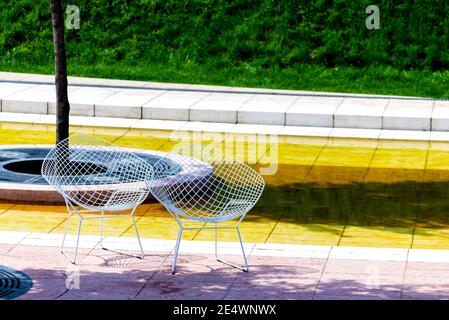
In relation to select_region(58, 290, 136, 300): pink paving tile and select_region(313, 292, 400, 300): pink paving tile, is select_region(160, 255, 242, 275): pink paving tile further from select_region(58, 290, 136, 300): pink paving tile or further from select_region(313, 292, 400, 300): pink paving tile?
select_region(313, 292, 400, 300): pink paving tile

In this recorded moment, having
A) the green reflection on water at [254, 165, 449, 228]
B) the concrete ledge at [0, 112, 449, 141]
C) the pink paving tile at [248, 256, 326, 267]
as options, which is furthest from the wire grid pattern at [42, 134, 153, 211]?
the concrete ledge at [0, 112, 449, 141]

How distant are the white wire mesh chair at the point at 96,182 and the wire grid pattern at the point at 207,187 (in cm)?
21

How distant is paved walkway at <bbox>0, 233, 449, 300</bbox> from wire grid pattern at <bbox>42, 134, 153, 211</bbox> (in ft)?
1.31

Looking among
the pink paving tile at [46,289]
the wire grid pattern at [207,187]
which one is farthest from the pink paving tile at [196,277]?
the pink paving tile at [46,289]

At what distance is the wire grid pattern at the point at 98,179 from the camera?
384 inches

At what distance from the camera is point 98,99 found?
16.7 meters

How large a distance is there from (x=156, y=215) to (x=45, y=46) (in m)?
10.2

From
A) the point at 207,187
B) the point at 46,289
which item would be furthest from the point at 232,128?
the point at 46,289

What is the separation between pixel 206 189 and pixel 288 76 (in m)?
7.76

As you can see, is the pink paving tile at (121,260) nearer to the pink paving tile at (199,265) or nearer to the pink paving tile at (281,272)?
the pink paving tile at (199,265)

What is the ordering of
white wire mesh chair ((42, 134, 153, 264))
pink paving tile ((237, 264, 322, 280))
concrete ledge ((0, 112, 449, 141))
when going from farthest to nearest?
concrete ledge ((0, 112, 449, 141))
white wire mesh chair ((42, 134, 153, 264))
pink paving tile ((237, 264, 322, 280))

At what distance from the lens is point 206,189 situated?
39.0ft

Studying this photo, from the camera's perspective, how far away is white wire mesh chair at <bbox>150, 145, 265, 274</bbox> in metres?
9.09

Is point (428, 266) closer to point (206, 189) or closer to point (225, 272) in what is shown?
point (225, 272)
